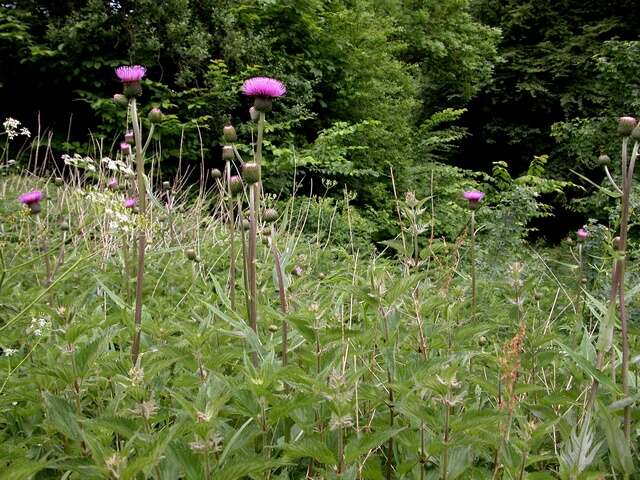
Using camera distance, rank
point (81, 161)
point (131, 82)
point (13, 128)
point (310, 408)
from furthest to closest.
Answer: point (13, 128) < point (81, 161) < point (131, 82) < point (310, 408)

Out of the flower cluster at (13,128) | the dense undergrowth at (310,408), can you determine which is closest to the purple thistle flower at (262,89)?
the dense undergrowth at (310,408)

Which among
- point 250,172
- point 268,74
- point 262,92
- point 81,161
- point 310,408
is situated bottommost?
point 268,74

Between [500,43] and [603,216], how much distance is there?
522 cm

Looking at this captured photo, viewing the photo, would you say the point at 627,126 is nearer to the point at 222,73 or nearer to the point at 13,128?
the point at 13,128

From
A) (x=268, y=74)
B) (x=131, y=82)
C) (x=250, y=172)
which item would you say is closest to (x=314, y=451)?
(x=250, y=172)

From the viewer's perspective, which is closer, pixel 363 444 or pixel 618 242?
pixel 363 444

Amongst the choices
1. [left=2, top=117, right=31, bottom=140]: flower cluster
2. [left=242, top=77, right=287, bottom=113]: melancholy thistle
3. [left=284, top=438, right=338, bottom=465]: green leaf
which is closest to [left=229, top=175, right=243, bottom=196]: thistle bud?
[left=242, top=77, right=287, bottom=113]: melancholy thistle

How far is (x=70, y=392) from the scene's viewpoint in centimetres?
129

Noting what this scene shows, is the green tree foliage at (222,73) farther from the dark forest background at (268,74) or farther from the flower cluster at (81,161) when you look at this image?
the flower cluster at (81,161)

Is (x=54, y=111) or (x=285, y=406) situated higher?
(x=285, y=406)

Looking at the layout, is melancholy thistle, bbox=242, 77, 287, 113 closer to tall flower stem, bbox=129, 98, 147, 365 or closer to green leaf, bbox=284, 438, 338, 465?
tall flower stem, bbox=129, 98, 147, 365

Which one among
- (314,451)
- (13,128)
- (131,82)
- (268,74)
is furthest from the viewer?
(268,74)

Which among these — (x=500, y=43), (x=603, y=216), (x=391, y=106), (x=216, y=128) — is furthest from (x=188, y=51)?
(x=500, y=43)

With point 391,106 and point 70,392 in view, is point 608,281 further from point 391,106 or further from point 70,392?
point 391,106
